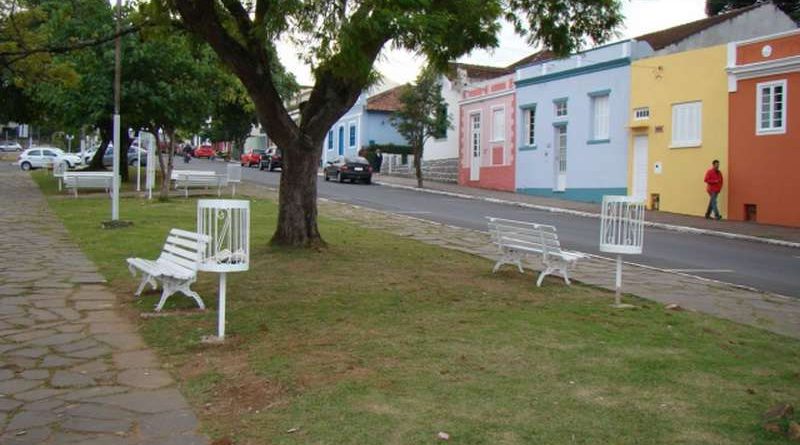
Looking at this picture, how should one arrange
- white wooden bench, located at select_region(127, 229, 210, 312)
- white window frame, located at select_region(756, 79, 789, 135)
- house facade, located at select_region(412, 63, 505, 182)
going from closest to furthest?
white wooden bench, located at select_region(127, 229, 210, 312) → white window frame, located at select_region(756, 79, 789, 135) → house facade, located at select_region(412, 63, 505, 182)

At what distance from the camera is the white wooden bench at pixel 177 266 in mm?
7859

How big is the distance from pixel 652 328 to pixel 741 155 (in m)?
16.8

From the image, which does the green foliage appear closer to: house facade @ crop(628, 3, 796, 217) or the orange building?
house facade @ crop(628, 3, 796, 217)

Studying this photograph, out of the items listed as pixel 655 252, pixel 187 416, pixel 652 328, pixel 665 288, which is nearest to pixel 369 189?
pixel 655 252

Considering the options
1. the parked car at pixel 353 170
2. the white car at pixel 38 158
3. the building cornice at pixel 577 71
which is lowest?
the parked car at pixel 353 170

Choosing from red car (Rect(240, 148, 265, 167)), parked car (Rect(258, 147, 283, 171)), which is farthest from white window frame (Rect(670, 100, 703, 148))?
red car (Rect(240, 148, 265, 167))

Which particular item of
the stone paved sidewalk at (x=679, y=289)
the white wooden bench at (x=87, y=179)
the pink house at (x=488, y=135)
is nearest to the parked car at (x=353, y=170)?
the pink house at (x=488, y=135)

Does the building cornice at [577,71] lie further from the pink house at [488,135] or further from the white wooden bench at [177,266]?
the white wooden bench at [177,266]

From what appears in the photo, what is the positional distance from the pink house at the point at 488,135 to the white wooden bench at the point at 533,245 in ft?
74.2

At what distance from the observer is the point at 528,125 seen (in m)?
33.3

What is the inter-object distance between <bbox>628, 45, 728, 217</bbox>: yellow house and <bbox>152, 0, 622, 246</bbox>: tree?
11715mm

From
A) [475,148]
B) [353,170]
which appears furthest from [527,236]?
[353,170]

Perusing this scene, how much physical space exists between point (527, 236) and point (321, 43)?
3796 mm

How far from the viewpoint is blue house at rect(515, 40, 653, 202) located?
2742cm
